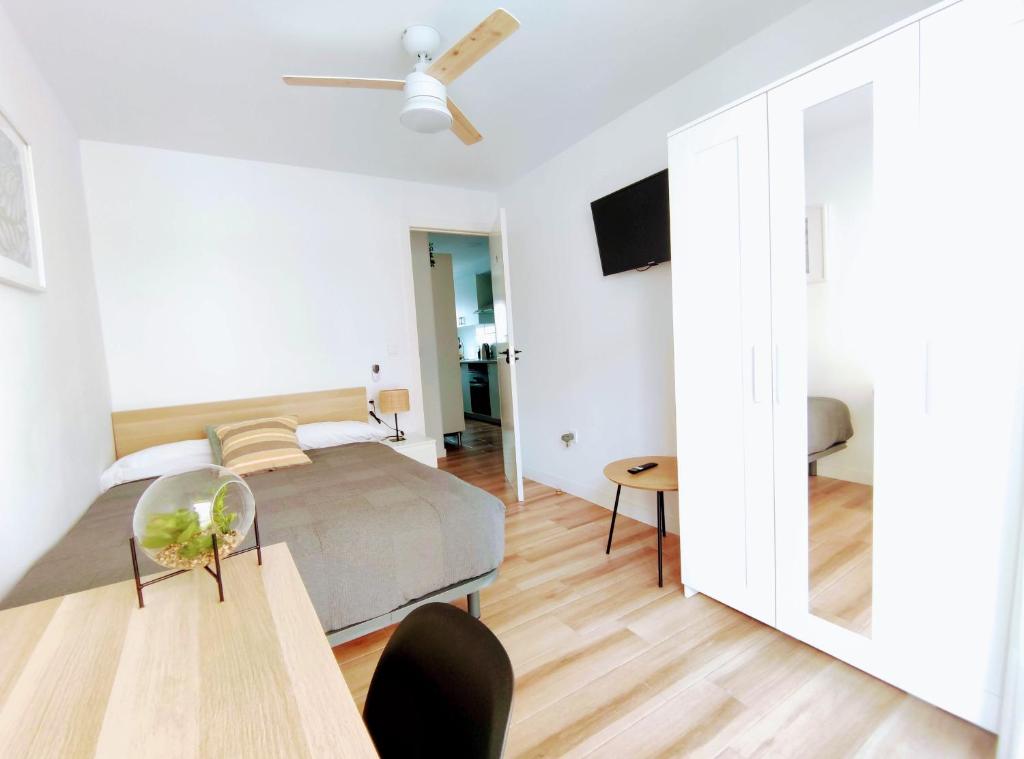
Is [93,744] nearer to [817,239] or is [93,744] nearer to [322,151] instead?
[817,239]

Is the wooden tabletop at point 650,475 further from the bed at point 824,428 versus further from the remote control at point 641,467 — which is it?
the bed at point 824,428

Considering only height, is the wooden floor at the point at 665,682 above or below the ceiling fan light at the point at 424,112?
below

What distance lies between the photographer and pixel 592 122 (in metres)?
2.99

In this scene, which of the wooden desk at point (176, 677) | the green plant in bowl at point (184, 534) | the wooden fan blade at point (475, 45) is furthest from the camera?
the wooden fan blade at point (475, 45)

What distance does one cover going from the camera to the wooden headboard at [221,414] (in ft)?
9.53

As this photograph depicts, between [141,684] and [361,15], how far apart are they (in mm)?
2272

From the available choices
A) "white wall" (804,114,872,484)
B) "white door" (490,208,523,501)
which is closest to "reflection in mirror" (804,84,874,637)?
"white wall" (804,114,872,484)

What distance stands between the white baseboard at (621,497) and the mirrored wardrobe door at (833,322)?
1110 millimetres

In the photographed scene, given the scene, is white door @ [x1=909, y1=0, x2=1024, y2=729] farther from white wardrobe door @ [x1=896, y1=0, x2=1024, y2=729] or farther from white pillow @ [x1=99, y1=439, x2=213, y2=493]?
white pillow @ [x1=99, y1=439, x2=213, y2=493]


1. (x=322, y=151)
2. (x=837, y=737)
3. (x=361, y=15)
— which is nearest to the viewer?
(x=837, y=737)

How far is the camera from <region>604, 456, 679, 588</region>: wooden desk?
2266mm

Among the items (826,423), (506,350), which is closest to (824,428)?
(826,423)

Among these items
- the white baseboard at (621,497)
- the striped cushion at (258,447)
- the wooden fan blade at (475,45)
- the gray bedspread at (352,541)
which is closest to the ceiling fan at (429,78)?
the wooden fan blade at (475,45)

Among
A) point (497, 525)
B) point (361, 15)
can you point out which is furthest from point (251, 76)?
point (497, 525)
